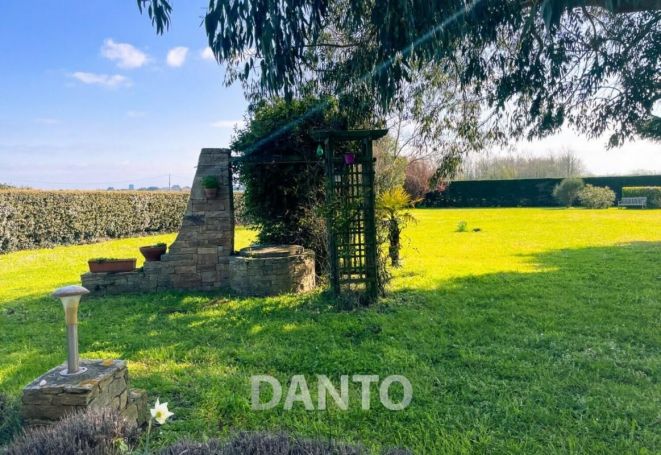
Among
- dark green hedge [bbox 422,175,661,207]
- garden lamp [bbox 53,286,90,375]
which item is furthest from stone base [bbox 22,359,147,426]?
dark green hedge [bbox 422,175,661,207]

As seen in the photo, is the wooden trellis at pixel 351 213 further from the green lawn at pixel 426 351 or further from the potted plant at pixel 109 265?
the potted plant at pixel 109 265

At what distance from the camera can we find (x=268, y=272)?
586 centimetres

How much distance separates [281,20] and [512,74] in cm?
274

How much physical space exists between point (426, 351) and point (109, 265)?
4934mm

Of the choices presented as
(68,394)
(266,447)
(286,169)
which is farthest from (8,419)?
(286,169)

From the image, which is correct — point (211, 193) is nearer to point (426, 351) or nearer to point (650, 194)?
point (426, 351)

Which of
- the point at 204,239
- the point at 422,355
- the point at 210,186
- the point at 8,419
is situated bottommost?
the point at 422,355

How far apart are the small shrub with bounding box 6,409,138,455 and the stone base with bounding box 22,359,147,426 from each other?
0.46ft

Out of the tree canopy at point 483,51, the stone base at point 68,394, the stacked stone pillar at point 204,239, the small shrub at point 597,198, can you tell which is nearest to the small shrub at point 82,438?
the stone base at point 68,394

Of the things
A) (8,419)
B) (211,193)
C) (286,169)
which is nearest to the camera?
(8,419)

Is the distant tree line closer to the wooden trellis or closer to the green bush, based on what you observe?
the green bush

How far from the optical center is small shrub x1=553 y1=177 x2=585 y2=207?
75.5 feet

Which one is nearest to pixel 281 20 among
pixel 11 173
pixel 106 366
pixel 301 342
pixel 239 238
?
pixel 106 366

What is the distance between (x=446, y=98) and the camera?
7.39m
